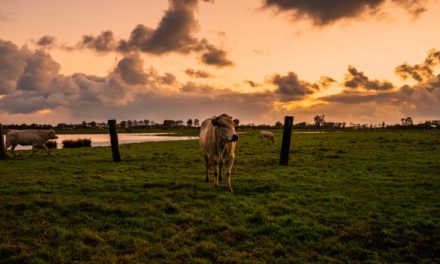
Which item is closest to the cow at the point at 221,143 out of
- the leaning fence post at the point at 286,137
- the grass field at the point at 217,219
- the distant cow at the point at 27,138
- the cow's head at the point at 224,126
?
the cow's head at the point at 224,126

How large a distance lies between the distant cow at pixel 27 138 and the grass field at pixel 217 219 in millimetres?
11579

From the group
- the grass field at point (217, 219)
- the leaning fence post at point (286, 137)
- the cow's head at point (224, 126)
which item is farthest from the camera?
the leaning fence post at point (286, 137)

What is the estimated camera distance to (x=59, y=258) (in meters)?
5.48

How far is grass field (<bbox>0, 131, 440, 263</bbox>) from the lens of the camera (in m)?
5.81

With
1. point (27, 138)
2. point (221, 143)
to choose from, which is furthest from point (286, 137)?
point (27, 138)

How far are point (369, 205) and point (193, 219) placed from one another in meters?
5.24

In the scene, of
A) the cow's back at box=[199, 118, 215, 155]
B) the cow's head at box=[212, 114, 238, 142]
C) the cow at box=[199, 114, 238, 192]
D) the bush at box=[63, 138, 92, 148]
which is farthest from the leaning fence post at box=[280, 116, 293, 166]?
the bush at box=[63, 138, 92, 148]

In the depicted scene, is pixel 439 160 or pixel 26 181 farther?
pixel 439 160

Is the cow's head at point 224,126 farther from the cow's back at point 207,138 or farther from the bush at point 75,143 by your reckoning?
the bush at point 75,143

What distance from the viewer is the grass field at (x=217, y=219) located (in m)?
5.81

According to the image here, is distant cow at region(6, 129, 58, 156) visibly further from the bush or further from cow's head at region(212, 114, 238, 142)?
cow's head at region(212, 114, 238, 142)

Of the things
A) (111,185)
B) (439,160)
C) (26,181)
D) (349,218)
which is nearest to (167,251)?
(349,218)

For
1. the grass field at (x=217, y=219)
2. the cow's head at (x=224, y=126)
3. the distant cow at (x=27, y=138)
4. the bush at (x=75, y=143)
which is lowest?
the grass field at (x=217, y=219)

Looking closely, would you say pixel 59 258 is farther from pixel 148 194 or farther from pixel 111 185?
pixel 111 185
